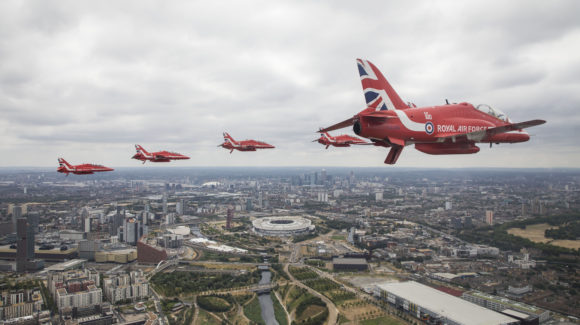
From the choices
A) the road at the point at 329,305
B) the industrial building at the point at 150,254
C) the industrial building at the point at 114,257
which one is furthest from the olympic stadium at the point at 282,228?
the road at the point at 329,305

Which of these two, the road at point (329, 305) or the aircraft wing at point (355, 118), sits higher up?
the aircraft wing at point (355, 118)

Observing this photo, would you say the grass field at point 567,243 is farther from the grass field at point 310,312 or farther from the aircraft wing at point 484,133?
the aircraft wing at point 484,133

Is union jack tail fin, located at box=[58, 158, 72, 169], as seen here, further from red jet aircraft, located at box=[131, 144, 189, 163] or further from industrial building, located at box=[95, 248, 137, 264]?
industrial building, located at box=[95, 248, 137, 264]

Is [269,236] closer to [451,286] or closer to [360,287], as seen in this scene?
[360,287]

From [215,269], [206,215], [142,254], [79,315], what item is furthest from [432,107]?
[206,215]

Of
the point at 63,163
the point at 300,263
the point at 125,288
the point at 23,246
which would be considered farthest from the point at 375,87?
the point at 23,246

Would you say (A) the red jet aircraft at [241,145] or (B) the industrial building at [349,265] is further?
(B) the industrial building at [349,265]
